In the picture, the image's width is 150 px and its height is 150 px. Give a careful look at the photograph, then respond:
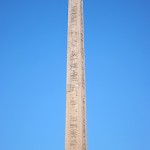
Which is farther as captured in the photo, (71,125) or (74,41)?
(74,41)

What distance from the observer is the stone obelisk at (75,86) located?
8461mm

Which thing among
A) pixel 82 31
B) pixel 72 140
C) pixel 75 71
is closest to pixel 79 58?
pixel 75 71

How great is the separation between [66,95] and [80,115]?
2.24 feet

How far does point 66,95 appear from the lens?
8859 millimetres

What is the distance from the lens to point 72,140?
8.42 m

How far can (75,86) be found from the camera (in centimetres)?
884

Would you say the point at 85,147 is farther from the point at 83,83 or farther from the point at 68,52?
the point at 68,52

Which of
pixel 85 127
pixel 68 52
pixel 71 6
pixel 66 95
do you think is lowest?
pixel 85 127

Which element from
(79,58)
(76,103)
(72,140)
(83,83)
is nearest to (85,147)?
(72,140)

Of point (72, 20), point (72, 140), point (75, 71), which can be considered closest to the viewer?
point (72, 140)

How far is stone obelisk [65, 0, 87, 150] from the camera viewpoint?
27.8 ft

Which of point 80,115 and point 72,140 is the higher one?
point 80,115

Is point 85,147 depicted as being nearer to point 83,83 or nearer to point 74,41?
point 83,83

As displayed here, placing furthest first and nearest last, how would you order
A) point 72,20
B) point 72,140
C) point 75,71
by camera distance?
1. point 72,20
2. point 75,71
3. point 72,140
